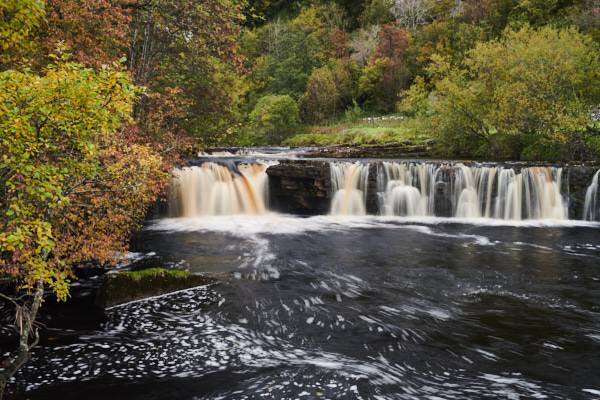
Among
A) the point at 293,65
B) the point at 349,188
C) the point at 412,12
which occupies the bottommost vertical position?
the point at 349,188

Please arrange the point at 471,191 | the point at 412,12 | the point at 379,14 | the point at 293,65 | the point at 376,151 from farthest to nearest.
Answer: the point at 379,14 < the point at 412,12 < the point at 293,65 < the point at 376,151 < the point at 471,191

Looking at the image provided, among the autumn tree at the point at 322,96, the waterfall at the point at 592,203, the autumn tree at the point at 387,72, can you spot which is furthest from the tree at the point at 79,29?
the autumn tree at the point at 387,72

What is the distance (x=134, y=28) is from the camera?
1427 centimetres

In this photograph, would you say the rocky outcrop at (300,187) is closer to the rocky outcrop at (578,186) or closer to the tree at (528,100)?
the tree at (528,100)

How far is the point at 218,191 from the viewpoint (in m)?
20.5

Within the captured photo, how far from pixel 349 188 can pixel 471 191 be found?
17.9ft

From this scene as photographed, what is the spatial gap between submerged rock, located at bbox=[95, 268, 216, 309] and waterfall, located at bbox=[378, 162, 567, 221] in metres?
12.5

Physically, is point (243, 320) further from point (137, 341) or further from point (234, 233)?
point (234, 233)

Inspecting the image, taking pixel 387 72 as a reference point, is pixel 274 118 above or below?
below

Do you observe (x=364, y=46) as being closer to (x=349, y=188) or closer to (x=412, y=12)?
(x=412, y=12)

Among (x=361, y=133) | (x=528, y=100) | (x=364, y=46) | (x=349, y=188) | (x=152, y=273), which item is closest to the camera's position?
(x=152, y=273)

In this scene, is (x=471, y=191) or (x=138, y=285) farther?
(x=471, y=191)

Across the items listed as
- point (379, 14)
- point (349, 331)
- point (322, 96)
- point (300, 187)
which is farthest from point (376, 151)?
point (379, 14)

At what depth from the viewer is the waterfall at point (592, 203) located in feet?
60.1
